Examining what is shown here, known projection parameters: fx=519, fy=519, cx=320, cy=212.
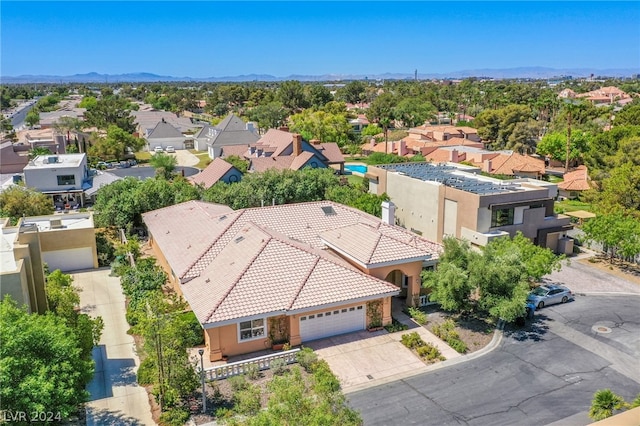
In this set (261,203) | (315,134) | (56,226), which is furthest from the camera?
(315,134)

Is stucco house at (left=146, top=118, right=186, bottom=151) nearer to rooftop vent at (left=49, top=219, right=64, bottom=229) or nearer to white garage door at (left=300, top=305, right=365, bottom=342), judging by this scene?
rooftop vent at (left=49, top=219, right=64, bottom=229)

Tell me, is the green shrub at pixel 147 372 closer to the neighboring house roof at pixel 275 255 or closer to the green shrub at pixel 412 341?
the neighboring house roof at pixel 275 255

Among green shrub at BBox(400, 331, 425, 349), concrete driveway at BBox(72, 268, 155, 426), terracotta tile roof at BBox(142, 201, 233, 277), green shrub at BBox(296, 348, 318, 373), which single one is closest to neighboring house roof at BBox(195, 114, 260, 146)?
terracotta tile roof at BBox(142, 201, 233, 277)

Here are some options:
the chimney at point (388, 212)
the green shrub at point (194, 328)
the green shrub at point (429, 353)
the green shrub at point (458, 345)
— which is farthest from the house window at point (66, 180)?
the green shrub at point (458, 345)

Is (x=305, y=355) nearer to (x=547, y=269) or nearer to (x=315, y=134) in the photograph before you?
(x=547, y=269)

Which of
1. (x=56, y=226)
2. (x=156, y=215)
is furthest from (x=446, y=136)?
(x=56, y=226)

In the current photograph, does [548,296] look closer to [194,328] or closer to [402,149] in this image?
[194,328]
